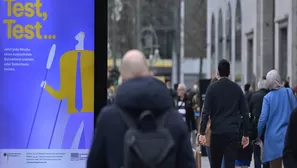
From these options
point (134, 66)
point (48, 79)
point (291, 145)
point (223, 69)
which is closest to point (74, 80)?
point (48, 79)

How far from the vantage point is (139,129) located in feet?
16.7

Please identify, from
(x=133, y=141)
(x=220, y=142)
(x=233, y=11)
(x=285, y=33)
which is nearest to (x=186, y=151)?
(x=133, y=141)

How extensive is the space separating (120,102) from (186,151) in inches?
21.1

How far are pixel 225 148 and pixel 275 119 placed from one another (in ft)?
2.68

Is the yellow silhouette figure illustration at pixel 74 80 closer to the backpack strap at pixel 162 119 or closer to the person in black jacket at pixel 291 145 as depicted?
the person in black jacket at pixel 291 145

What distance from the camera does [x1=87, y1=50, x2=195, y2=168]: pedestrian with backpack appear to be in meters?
4.98

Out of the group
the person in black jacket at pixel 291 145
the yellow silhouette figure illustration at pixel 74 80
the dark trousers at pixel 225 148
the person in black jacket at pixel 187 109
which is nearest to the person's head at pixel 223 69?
the dark trousers at pixel 225 148

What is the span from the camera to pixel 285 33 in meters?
26.6

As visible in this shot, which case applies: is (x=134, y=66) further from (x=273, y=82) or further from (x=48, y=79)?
(x=273, y=82)

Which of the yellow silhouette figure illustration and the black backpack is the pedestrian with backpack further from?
the yellow silhouette figure illustration

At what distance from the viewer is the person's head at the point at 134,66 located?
523cm

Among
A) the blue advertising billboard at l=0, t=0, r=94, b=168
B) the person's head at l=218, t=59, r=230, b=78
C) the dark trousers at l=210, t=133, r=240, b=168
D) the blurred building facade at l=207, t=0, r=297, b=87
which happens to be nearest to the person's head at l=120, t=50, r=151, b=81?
the blue advertising billboard at l=0, t=0, r=94, b=168

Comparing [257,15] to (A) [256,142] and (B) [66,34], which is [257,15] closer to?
(A) [256,142]

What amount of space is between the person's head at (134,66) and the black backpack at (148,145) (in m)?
0.28
